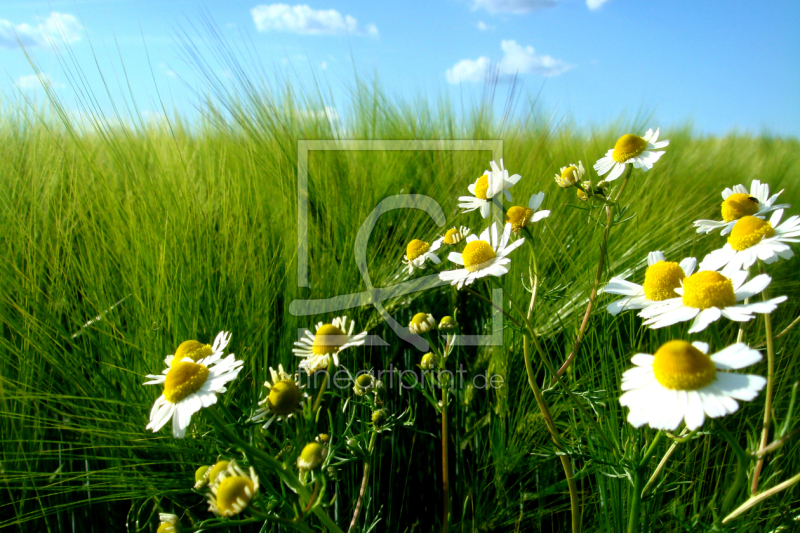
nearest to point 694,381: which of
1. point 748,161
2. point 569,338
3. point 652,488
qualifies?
point 652,488

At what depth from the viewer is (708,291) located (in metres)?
Result: 0.48

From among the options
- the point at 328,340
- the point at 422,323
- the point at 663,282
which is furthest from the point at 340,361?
the point at 663,282

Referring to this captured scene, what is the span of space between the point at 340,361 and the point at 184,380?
1.54 feet

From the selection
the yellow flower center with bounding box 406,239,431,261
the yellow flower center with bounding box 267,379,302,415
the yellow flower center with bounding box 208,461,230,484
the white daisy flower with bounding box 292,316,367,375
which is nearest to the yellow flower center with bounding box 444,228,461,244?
the yellow flower center with bounding box 406,239,431,261

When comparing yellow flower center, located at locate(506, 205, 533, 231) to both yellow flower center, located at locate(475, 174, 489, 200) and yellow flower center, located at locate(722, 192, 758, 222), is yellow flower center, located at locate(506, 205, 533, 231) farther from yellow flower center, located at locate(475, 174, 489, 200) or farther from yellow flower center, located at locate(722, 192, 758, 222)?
yellow flower center, located at locate(722, 192, 758, 222)

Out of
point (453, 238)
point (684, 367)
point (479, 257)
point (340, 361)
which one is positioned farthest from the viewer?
point (340, 361)

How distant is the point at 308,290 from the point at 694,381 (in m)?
0.70

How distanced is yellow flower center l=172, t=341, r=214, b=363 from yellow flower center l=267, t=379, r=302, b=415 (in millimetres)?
98

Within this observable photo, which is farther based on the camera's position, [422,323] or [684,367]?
[422,323]

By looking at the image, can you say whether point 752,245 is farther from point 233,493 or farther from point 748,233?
point 233,493

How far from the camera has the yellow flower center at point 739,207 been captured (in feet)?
2.31

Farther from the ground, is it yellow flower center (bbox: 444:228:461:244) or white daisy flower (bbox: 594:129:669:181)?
white daisy flower (bbox: 594:129:669:181)

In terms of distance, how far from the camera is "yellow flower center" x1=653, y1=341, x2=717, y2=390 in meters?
0.40

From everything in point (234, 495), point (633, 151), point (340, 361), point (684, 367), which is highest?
point (633, 151)
